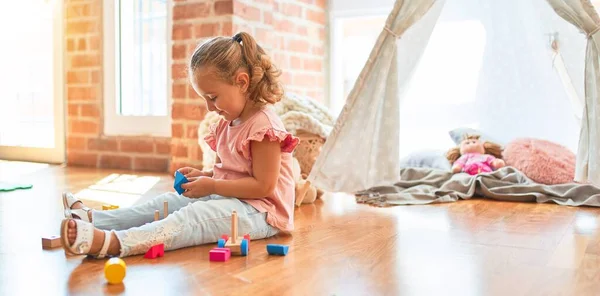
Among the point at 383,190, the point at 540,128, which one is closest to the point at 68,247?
the point at 383,190

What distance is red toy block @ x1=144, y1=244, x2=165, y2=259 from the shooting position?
1.61 metres

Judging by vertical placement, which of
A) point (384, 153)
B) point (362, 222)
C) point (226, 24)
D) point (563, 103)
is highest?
point (226, 24)

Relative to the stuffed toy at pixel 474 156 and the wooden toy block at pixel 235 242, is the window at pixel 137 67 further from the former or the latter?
the wooden toy block at pixel 235 242

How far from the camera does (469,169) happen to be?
10.1ft

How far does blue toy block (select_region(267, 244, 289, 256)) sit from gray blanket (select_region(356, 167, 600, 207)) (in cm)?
100

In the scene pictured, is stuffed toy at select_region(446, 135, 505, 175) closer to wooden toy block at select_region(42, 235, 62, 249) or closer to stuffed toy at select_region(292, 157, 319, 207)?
stuffed toy at select_region(292, 157, 319, 207)

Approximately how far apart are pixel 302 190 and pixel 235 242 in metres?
0.91

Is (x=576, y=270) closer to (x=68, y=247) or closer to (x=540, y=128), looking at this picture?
(x=68, y=247)

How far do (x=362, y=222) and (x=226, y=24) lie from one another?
1.60 meters

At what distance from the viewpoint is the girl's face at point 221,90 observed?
1.74 meters

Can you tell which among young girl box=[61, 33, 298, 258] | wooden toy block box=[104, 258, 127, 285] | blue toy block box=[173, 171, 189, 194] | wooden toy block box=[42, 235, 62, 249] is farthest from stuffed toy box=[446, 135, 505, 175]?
wooden toy block box=[104, 258, 127, 285]

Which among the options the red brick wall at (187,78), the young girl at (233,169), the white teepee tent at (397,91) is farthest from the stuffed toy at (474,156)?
the young girl at (233,169)

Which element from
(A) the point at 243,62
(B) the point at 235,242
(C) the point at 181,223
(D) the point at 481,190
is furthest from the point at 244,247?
(D) the point at 481,190

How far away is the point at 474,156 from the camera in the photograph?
313 cm
